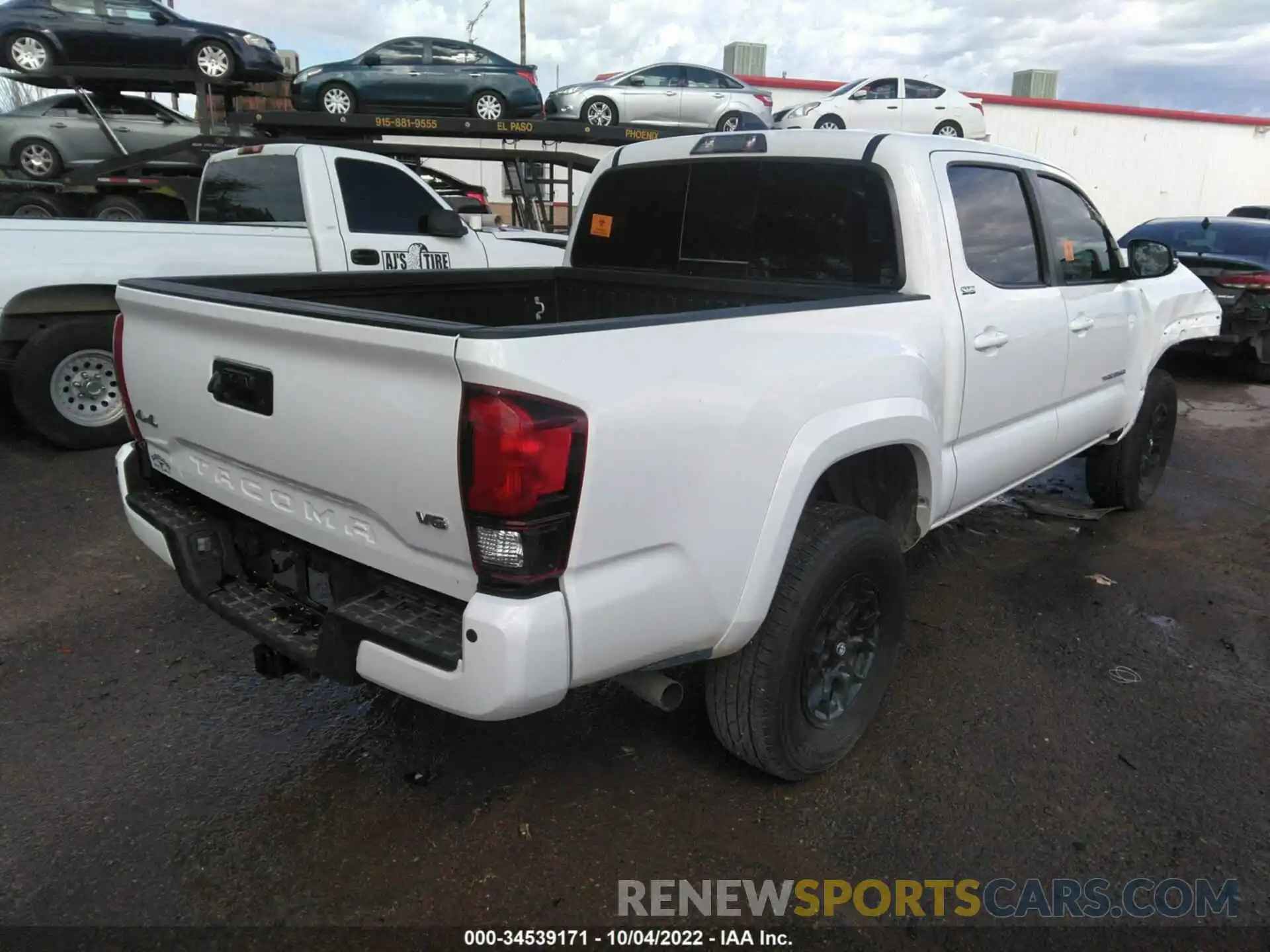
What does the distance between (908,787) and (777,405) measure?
1347 mm

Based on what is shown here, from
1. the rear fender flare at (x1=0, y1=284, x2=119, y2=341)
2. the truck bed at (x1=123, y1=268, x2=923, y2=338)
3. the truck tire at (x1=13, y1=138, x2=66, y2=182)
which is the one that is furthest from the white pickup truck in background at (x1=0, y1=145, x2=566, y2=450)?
the truck tire at (x1=13, y1=138, x2=66, y2=182)

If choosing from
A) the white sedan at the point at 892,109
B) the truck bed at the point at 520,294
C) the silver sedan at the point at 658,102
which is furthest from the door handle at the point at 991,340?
the white sedan at the point at 892,109

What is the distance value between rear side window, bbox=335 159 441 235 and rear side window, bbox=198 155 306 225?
333mm

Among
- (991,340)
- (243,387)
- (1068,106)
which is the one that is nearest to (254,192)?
(243,387)

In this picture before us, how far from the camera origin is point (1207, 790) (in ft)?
9.39

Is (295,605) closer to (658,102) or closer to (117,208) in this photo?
(117,208)

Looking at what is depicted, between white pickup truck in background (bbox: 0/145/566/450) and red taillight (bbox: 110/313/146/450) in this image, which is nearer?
red taillight (bbox: 110/313/146/450)

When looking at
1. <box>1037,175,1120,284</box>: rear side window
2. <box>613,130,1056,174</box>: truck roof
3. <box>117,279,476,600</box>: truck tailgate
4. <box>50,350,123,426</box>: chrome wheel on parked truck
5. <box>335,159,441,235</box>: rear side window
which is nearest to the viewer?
<box>117,279,476,600</box>: truck tailgate

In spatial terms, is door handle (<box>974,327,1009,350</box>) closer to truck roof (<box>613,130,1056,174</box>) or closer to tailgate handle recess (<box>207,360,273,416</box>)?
truck roof (<box>613,130,1056,174</box>)

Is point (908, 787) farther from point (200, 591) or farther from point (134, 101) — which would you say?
point (134, 101)

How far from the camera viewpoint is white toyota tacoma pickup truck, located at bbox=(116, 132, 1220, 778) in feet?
6.41

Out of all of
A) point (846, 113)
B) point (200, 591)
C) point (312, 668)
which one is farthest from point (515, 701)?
point (846, 113)

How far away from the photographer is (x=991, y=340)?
3.39 m

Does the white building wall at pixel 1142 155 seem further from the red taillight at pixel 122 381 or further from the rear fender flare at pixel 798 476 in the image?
the rear fender flare at pixel 798 476
